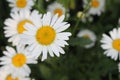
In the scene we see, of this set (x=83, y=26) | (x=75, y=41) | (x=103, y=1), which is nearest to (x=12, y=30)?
(x=75, y=41)

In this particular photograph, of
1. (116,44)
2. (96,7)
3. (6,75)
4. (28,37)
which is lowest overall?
(28,37)

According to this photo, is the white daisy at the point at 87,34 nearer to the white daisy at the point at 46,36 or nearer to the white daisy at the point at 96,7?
the white daisy at the point at 96,7

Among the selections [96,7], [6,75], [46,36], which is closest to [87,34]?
[96,7]

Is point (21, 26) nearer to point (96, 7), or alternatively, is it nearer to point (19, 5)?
point (19, 5)

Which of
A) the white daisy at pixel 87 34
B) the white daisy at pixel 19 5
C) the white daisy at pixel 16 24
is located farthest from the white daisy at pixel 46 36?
the white daisy at pixel 87 34

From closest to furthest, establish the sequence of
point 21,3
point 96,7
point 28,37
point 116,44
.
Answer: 1. point 28,37
2. point 116,44
3. point 21,3
4. point 96,7

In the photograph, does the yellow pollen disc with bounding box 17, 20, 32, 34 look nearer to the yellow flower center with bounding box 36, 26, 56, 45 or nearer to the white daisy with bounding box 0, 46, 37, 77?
the white daisy with bounding box 0, 46, 37, 77
